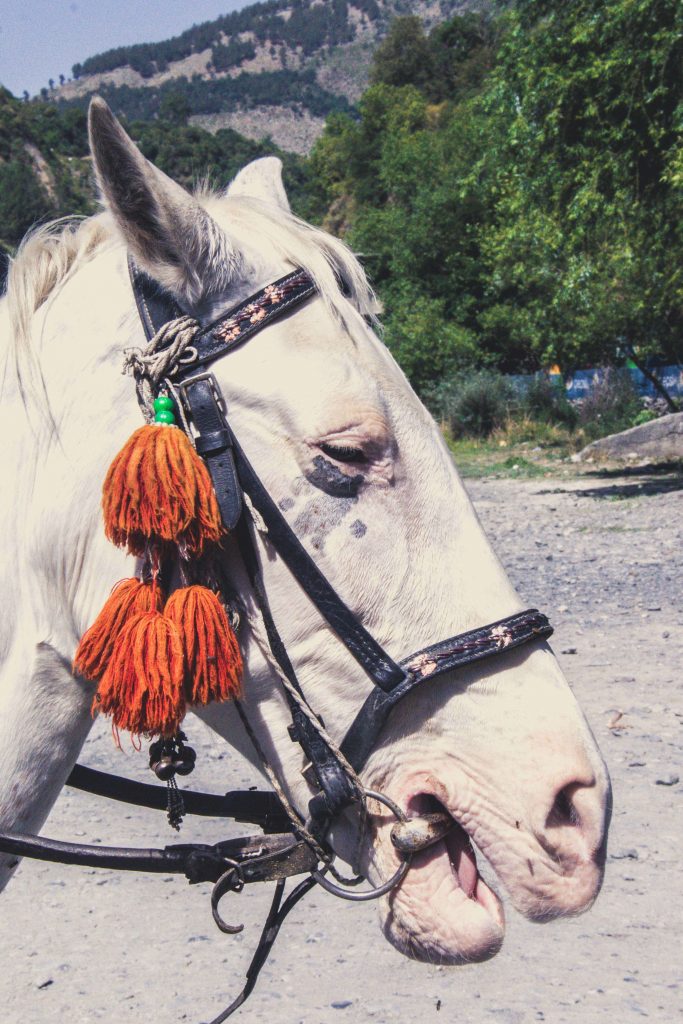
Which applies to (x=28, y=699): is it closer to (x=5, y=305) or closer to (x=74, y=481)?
(x=74, y=481)

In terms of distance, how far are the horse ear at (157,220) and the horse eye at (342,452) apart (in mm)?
329

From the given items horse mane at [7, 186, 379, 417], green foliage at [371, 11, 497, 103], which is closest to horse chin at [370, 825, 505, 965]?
horse mane at [7, 186, 379, 417]

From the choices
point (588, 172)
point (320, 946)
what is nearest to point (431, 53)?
point (588, 172)

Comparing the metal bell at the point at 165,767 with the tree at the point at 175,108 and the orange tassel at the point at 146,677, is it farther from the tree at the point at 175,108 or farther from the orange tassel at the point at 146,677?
the tree at the point at 175,108

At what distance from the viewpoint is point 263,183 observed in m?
2.06

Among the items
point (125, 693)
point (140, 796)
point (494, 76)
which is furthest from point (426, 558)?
point (494, 76)

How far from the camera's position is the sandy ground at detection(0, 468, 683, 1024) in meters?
3.03

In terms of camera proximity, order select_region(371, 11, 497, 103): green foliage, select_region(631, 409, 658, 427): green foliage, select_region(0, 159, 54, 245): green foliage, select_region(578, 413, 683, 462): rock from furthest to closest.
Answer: select_region(371, 11, 497, 103): green foliage, select_region(631, 409, 658, 427): green foliage, select_region(578, 413, 683, 462): rock, select_region(0, 159, 54, 245): green foliage

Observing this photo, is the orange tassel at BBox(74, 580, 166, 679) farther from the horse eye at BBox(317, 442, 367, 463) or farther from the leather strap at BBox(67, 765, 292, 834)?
the leather strap at BBox(67, 765, 292, 834)

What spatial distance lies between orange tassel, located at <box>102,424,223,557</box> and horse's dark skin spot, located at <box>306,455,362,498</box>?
16cm

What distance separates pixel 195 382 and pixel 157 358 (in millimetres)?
71

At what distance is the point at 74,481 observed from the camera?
Answer: 5.14 feet

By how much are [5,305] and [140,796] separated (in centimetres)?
103

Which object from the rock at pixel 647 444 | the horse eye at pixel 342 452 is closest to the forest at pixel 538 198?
the horse eye at pixel 342 452
